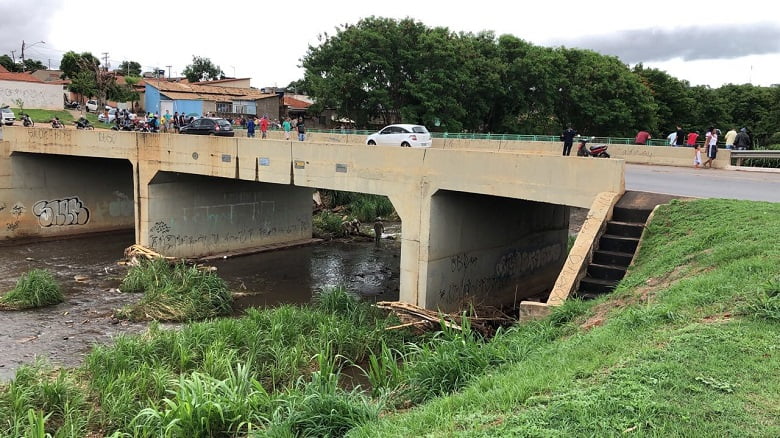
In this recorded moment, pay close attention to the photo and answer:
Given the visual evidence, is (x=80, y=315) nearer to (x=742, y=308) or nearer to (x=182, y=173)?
(x=182, y=173)

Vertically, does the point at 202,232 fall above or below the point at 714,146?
below

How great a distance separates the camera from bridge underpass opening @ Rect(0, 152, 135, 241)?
2930cm

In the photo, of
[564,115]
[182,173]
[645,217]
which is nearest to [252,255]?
[182,173]

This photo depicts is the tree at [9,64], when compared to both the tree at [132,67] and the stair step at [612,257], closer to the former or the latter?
the tree at [132,67]

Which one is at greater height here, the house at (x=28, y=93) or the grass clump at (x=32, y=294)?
the house at (x=28, y=93)

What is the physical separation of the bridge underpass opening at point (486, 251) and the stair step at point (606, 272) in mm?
5267

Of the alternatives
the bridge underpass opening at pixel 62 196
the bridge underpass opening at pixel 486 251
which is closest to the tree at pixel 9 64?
the bridge underpass opening at pixel 62 196

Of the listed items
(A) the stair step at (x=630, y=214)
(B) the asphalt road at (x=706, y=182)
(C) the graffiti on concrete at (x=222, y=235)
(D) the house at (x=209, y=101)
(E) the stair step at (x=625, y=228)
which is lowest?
(C) the graffiti on concrete at (x=222, y=235)

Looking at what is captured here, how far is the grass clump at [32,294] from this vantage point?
711 inches

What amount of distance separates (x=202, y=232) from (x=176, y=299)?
8.43 metres

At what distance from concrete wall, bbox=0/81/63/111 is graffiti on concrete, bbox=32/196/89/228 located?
35466 millimetres

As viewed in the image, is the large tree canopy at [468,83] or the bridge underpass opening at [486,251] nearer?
the bridge underpass opening at [486,251]

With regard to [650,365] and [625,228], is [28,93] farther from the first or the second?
[650,365]

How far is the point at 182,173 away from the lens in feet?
82.7
